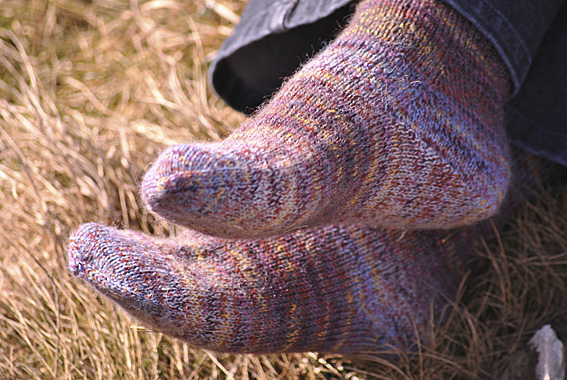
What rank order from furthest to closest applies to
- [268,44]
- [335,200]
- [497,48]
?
[268,44] < [497,48] < [335,200]

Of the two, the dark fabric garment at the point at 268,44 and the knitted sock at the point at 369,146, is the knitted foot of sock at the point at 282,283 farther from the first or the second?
the dark fabric garment at the point at 268,44

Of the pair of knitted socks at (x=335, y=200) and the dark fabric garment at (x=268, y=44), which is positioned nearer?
the pair of knitted socks at (x=335, y=200)

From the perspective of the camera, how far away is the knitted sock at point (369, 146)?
51 centimetres

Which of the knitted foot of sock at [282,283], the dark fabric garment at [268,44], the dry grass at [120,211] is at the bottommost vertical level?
the dry grass at [120,211]

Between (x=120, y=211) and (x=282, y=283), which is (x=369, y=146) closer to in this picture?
(x=282, y=283)

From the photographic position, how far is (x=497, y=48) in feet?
2.32

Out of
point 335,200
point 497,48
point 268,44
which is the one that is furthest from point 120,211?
point 497,48

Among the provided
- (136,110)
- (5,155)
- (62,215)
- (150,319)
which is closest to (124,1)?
(136,110)

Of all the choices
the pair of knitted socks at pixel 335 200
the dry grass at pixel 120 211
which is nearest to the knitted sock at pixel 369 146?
the pair of knitted socks at pixel 335 200

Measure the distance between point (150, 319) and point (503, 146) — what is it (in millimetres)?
489

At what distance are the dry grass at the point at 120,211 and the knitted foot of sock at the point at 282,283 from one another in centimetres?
6

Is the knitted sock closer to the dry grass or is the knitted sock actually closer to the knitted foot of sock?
the knitted foot of sock

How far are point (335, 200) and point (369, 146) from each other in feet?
0.24

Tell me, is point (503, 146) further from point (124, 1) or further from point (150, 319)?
point (124, 1)
